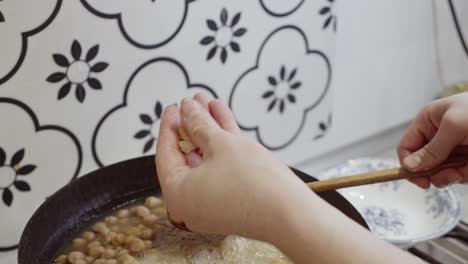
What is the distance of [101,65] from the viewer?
0.75m

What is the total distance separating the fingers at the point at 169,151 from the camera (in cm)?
55

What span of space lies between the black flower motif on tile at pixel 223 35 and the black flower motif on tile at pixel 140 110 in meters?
0.05

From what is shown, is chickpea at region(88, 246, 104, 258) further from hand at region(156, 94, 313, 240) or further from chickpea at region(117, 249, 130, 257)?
hand at region(156, 94, 313, 240)

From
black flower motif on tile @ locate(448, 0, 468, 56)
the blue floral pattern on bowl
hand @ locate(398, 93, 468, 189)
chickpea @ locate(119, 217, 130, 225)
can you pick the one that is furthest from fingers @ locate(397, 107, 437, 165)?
black flower motif on tile @ locate(448, 0, 468, 56)

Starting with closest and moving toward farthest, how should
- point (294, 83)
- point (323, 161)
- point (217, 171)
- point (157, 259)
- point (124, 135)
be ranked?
point (217, 171) → point (157, 259) → point (124, 135) → point (294, 83) → point (323, 161)

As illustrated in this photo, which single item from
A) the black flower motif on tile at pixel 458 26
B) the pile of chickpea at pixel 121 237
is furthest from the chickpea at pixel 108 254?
the black flower motif on tile at pixel 458 26

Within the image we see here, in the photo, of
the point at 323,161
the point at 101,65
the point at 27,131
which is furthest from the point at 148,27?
the point at 323,161

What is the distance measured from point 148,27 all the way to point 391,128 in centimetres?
55

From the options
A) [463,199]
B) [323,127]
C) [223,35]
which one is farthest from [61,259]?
[463,199]

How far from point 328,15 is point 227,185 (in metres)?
0.48

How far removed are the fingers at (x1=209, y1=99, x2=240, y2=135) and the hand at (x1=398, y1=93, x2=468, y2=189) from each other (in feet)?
0.66

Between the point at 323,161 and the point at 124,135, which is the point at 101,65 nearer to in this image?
the point at 124,135

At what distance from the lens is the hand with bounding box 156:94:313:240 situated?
0.50 meters

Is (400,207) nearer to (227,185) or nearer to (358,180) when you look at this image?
(358,180)
